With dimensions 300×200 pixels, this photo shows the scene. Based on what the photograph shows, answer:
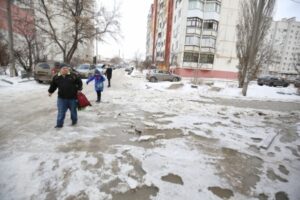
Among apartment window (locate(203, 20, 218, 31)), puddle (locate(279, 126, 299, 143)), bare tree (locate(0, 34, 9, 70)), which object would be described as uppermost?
apartment window (locate(203, 20, 218, 31))

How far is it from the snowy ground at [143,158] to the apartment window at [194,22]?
29888 millimetres

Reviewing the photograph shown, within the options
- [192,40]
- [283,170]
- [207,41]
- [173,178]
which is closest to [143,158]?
[173,178]

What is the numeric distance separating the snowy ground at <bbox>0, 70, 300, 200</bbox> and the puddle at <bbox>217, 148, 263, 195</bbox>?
0.02 m

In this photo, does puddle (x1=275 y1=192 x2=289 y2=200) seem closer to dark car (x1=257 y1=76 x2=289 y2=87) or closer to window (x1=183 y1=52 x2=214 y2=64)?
dark car (x1=257 y1=76 x2=289 y2=87)

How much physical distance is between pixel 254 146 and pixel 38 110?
7.16 m

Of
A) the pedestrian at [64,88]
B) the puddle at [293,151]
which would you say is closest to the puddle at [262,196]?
the puddle at [293,151]

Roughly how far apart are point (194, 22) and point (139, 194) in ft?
113

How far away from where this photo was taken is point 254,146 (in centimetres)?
488

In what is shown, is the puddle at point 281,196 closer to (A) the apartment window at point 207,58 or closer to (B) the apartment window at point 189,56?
(B) the apartment window at point 189,56

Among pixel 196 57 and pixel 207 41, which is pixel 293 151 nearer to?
pixel 196 57

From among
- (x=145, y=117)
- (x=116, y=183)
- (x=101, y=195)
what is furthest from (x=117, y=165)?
(x=145, y=117)

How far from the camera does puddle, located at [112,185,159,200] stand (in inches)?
106

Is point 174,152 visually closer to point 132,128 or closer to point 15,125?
point 132,128

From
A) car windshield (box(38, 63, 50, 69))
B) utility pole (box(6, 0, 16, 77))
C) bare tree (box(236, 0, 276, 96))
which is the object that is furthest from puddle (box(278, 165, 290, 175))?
utility pole (box(6, 0, 16, 77))
